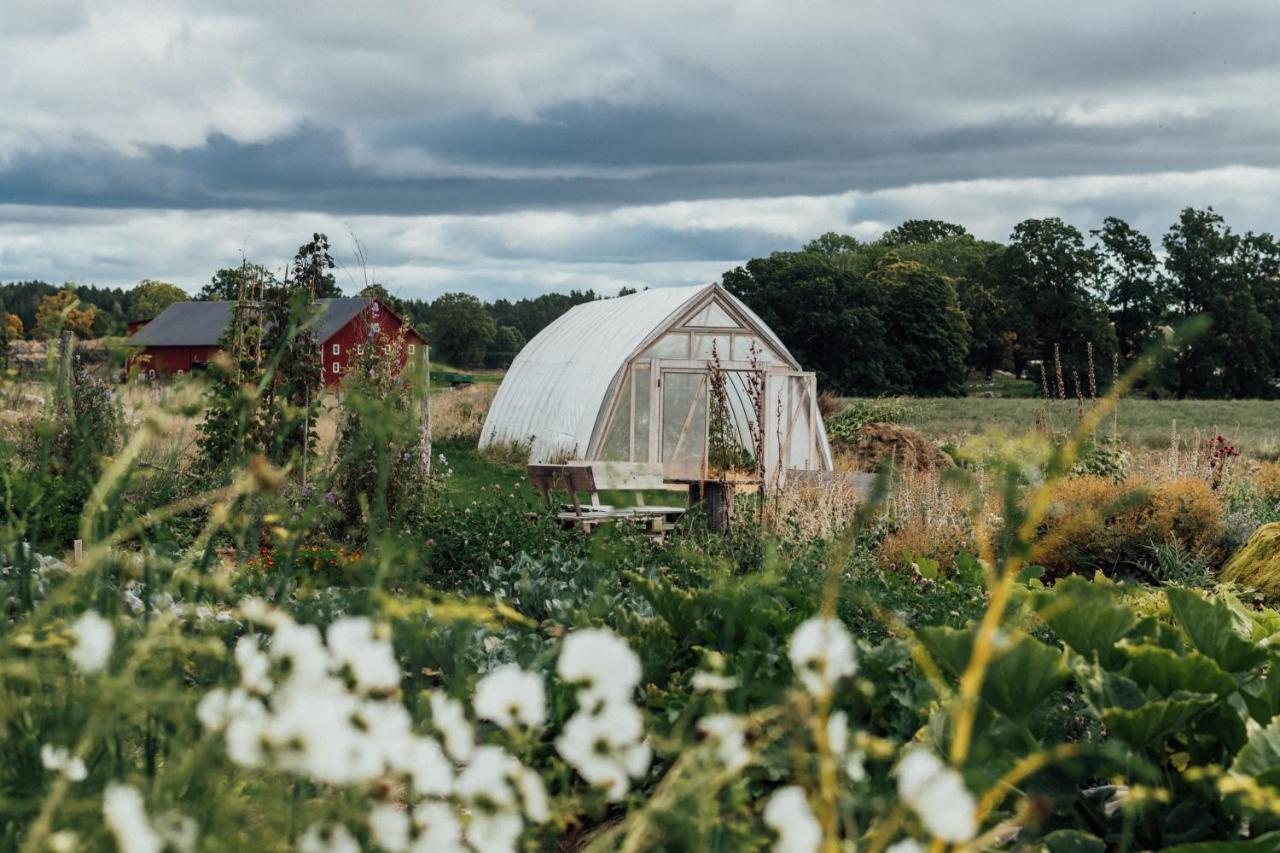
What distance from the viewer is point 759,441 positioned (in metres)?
8.45

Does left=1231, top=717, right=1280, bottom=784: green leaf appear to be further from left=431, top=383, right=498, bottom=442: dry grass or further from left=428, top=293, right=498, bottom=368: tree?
left=428, top=293, right=498, bottom=368: tree

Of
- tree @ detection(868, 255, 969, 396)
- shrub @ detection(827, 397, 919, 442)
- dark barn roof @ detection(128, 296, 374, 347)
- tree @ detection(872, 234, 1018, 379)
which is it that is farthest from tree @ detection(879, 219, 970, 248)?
shrub @ detection(827, 397, 919, 442)

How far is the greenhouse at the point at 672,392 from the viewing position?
16.0 meters

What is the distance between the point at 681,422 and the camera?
639 inches

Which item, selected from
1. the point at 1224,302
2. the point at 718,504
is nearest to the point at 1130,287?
Answer: the point at 1224,302

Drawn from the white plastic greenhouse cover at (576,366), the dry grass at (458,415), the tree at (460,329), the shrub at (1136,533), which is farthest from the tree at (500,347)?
the shrub at (1136,533)

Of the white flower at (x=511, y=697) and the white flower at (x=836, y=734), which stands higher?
the white flower at (x=511, y=697)

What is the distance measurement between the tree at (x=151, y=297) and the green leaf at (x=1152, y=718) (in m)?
63.1

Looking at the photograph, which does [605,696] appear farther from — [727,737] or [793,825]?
[793,825]

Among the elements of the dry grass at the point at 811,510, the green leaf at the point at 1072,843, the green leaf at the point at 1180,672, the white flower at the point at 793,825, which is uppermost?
the white flower at the point at 793,825

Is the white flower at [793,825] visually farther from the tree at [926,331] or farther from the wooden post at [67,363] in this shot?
the tree at [926,331]

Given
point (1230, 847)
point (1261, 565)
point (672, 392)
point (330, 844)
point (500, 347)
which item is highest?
point (500, 347)

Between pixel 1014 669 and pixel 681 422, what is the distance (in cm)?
1341

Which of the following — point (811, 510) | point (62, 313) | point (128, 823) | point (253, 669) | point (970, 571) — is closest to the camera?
point (128, 823)
